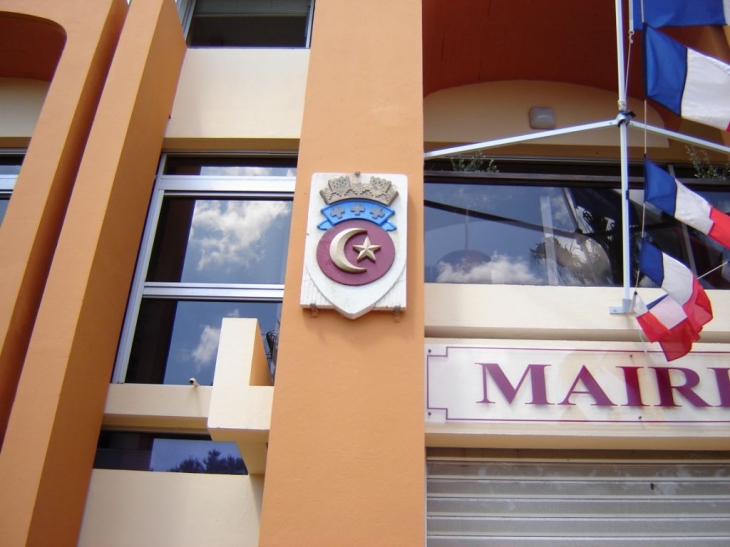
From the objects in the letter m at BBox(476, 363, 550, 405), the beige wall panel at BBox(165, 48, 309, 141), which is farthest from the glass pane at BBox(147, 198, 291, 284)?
the letter m at BBox(476, 363, 550, 405)

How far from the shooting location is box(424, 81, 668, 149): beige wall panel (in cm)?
692

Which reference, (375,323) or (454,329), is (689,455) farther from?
(375,323)

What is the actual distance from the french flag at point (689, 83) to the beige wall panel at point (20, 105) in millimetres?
5648

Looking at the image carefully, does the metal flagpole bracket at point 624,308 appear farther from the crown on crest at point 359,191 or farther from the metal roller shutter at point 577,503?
the crown on crest at point 359,191

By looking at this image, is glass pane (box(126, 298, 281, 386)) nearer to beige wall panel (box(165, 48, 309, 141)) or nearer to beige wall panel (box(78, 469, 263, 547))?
beige wall panel (box(78, 469, 263, 547))

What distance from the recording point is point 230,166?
6.59 meters

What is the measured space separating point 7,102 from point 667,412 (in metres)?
6.64

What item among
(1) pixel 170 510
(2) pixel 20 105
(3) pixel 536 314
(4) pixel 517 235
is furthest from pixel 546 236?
(2) pixel 20 105

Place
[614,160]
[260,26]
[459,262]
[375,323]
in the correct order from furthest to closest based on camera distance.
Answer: [260,26] → [614,160] → [459,262] → [375,323]

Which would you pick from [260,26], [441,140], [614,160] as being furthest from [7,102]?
[614,160]

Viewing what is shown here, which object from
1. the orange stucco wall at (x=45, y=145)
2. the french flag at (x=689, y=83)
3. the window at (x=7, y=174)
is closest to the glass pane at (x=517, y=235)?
the french flag at (x=689, y=83)

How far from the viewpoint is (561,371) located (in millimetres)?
4578

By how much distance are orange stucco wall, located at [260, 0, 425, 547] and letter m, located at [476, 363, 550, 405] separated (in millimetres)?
513

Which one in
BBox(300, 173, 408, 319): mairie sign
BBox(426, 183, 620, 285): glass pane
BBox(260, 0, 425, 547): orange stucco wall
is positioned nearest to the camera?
BBox(260, 0, 425, 547): orange stucco wall
